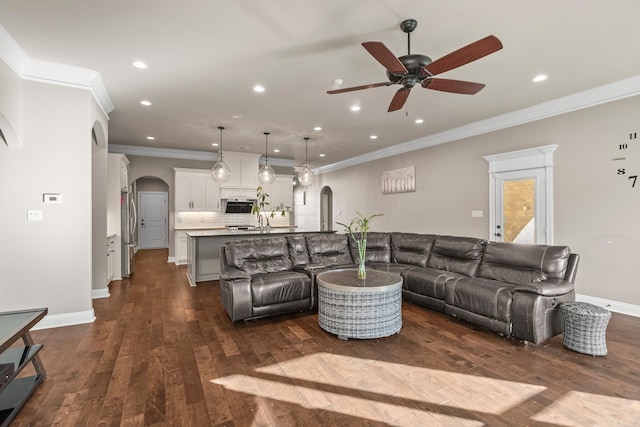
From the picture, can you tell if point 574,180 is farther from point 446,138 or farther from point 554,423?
point 554,423

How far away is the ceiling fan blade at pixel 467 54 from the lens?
2018 mm

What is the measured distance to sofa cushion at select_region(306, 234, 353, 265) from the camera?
470 centimetres

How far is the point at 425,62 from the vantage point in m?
2.44

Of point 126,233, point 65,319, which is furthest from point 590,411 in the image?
point 126,233

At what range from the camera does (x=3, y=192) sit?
123 inches

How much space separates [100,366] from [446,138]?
6.42 metres

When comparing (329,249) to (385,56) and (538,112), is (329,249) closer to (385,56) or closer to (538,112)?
(385,56)

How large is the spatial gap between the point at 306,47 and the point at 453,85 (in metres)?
1.44

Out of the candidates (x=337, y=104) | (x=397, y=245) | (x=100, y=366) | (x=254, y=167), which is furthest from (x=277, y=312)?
(x=254, y=167)

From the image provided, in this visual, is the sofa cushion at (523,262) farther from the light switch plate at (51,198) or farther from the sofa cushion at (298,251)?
the light switch plate at (51,198)

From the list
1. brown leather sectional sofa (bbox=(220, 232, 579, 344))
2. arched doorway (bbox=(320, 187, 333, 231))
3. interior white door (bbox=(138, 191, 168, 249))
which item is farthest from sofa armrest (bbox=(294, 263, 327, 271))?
interior white door (bbox=(138, 191, 168, 249))

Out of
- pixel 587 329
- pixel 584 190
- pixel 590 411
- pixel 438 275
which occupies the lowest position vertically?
pixel 590 411

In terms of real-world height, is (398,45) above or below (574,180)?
above

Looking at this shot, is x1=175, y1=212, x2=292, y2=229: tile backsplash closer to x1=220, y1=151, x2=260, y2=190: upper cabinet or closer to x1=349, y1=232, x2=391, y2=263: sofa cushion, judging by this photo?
x1=220, y1=151, x2=260, y2=190: upper cabinet
